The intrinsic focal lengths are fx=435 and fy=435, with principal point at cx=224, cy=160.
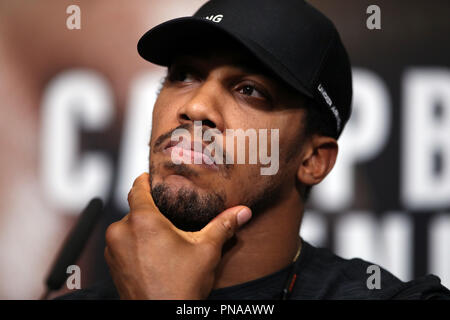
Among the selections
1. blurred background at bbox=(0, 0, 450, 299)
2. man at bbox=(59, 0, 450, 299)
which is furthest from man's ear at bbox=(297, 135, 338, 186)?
blurred background at bbox=(0, 0, 450, 299)

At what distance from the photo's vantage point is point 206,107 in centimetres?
93

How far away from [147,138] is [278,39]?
1121 millimetres

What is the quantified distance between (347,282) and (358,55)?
1.23 meters

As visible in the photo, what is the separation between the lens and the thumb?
2.85ft

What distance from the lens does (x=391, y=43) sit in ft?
6.72

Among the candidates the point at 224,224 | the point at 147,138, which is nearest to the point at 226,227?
the point at 224,224

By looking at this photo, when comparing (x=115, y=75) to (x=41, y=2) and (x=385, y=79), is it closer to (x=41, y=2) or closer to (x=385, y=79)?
(x=41, y=2)

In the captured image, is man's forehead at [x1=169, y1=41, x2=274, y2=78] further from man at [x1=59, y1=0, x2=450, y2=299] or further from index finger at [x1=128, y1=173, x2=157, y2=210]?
index finger at [x1=128, y1=173, x2=157, y2=210]

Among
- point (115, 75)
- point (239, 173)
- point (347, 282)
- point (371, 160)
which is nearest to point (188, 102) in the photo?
point (239, 173)

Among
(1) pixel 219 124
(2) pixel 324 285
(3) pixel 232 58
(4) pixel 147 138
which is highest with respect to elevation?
(3) pixel 232 58

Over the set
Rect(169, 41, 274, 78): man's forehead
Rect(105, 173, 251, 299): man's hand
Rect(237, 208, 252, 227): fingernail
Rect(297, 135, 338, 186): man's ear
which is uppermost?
Rect(169, 41, 274, 78): man's forehead

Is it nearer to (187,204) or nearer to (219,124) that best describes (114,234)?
(187,204)

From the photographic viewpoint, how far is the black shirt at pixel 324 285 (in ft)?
3.34

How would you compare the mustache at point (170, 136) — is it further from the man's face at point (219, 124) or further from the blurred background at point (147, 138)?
the blurred background at point (147, 138)
